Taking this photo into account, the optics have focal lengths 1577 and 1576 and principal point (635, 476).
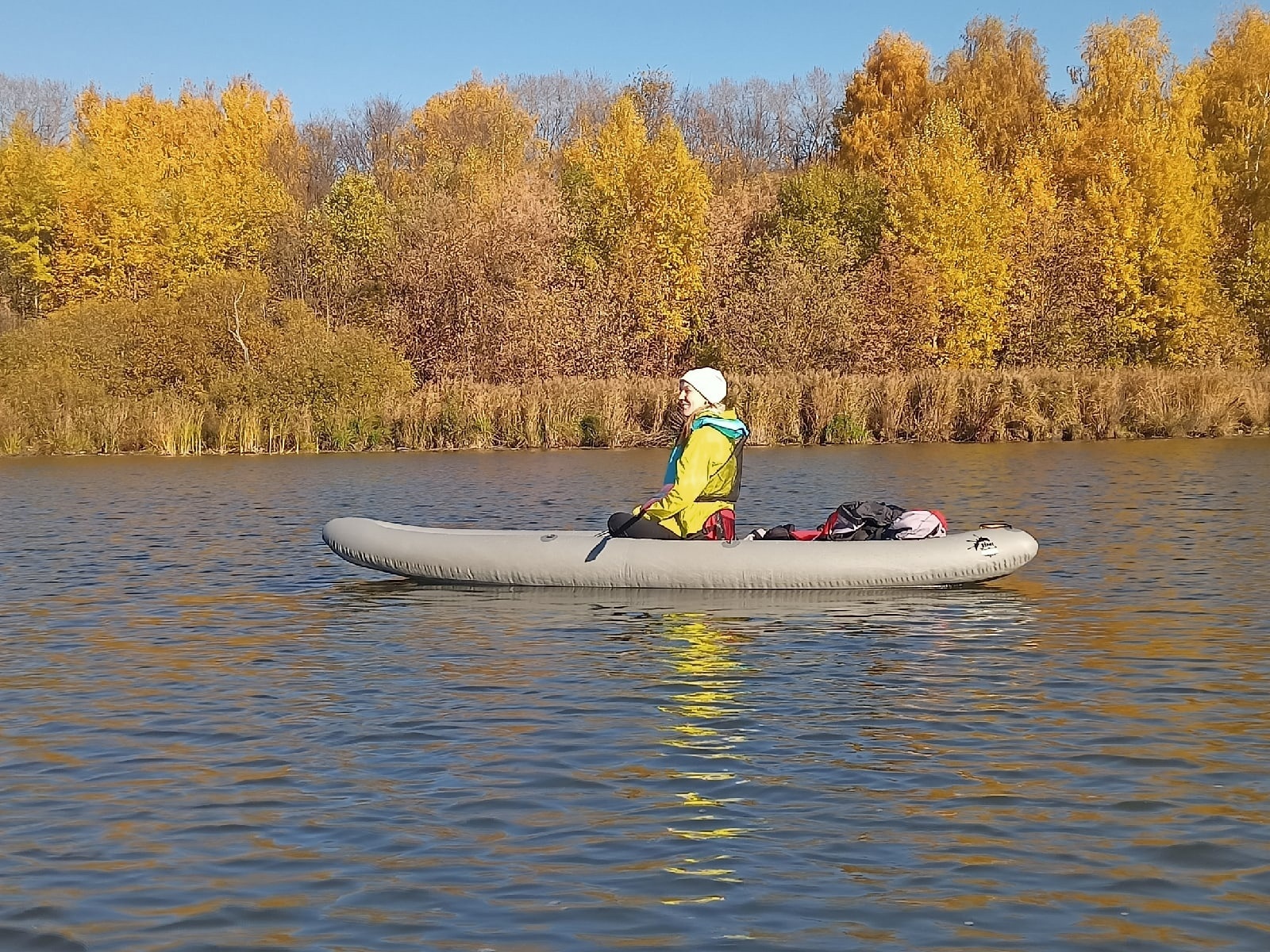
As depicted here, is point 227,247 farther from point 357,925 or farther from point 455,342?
point 357,925

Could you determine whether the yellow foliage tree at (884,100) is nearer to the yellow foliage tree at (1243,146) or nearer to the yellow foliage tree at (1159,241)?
the yellow foliage tree at (1243,146)

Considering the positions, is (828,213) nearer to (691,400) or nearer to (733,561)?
(691,400)

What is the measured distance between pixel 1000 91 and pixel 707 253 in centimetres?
1719

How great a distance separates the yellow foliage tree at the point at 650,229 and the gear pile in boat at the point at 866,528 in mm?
31041

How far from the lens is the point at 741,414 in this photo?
31953 mm

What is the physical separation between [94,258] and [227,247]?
4195mm

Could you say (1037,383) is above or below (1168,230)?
below

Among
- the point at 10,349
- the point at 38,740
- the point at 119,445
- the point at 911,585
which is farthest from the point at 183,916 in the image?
the point at 10,349

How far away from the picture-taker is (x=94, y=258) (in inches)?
1788

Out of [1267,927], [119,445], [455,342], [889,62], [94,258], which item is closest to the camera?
[1267,927]

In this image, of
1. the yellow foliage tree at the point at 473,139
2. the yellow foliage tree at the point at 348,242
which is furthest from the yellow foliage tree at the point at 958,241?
the yellow foliage tree at the point at 348,242

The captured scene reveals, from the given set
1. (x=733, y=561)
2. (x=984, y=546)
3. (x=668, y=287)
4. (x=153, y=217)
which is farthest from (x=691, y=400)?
(x=153, y=217)

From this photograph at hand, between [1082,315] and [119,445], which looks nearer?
[119,445]

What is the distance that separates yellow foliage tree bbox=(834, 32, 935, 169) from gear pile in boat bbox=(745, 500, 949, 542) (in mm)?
43943
